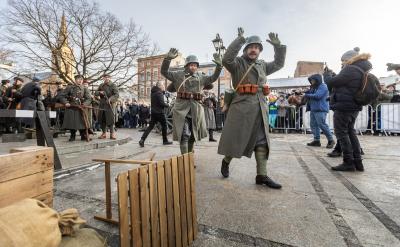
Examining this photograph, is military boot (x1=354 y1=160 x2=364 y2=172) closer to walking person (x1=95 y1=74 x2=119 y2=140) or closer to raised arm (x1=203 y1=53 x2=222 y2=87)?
raised arm (x1=203 y1=53 x2=222 y2=87)

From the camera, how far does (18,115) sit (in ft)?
13.0

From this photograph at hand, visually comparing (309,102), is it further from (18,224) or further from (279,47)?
(18,224)

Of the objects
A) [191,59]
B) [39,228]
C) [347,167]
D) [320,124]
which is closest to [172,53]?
[191,59]

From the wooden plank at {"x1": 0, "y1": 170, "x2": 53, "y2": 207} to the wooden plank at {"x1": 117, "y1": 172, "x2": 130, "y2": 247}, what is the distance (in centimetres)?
87

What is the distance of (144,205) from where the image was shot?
1.51 meters

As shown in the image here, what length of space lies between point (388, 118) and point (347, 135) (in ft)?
28.1

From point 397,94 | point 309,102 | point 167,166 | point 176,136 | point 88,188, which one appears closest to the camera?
point 167,166

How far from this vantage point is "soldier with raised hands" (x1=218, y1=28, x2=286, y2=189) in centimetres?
346

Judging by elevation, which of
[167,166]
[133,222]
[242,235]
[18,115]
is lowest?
[242,235]

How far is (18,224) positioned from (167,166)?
2.75ft

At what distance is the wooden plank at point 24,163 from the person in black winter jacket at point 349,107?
416cm

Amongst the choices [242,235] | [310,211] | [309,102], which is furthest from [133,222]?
[309,102]

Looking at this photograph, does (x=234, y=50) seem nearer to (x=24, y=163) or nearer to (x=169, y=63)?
(x=169, y=63)

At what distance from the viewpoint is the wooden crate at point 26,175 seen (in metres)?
1.66
